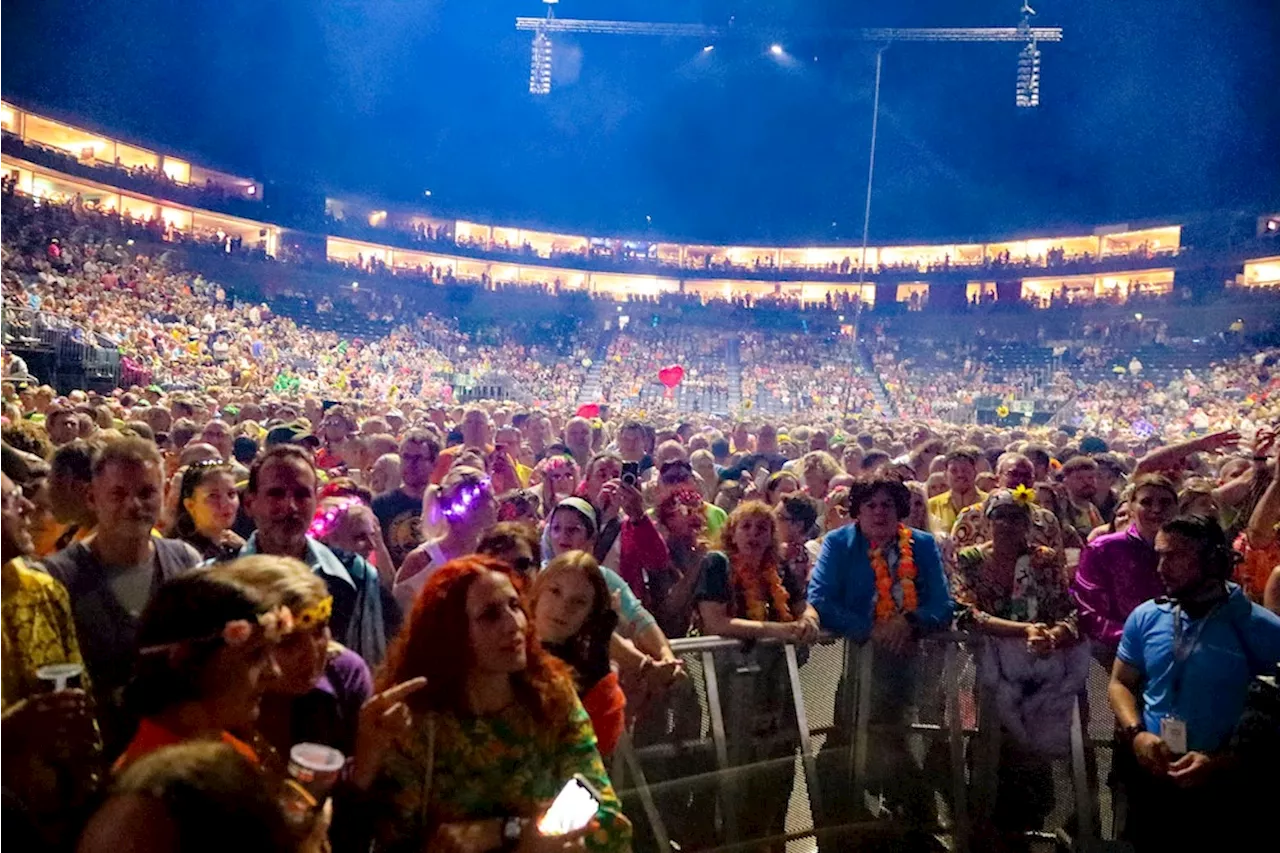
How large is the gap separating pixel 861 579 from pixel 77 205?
3267 centimetres

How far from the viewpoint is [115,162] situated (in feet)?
114

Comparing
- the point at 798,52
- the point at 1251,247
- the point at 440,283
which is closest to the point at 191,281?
the point at 440,283

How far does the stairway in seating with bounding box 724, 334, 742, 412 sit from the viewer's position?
34.5 metres

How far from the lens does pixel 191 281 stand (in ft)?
99.9

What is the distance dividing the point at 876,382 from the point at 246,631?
37.3 metres

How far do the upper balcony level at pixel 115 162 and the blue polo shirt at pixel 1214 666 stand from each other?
35.6 meters

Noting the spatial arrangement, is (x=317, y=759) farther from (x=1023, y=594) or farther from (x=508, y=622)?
(x=1023, y=594)

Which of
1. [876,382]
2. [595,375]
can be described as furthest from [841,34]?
[595,375]

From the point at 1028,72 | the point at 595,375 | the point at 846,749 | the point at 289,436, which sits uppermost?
the point at 1028,72

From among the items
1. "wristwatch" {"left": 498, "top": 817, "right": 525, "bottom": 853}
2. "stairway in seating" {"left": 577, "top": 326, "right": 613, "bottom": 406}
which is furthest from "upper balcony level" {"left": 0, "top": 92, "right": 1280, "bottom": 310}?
"wristwatch" {"left": 498, "top": 817, "right": 525, "bottom": 853}

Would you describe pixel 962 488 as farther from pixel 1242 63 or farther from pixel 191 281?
pixel 1242 63

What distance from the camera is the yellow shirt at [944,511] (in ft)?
20.2

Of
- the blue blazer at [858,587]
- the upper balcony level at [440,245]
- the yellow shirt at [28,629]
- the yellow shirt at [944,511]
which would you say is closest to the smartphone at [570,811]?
the yellow shirt at [28,629]

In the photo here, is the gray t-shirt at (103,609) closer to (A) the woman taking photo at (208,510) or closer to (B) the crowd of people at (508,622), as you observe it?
(B) the crowd of people at (508,622)
